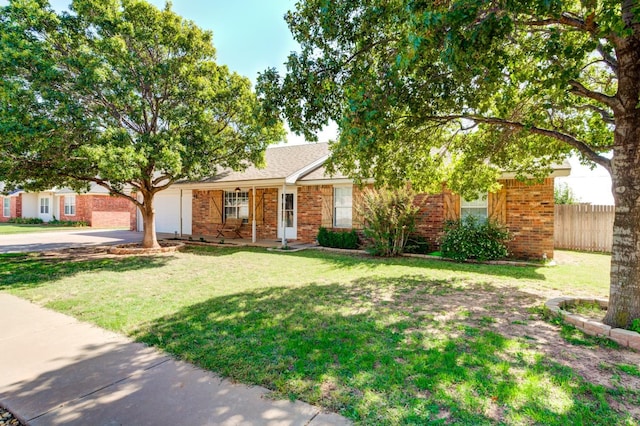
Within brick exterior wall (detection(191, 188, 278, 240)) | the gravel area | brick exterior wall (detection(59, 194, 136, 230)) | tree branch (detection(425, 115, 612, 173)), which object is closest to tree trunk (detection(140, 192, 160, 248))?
brick exterior wall (detection(191, 188, 278, 240))

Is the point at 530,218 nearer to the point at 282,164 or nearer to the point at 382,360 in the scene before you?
the point at 382,360

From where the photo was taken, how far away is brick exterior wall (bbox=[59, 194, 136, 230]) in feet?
81.7

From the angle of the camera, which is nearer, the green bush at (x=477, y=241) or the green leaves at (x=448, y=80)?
the green leaves at (x=448, y=80)

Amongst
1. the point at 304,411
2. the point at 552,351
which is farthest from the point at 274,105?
the point at 552,351

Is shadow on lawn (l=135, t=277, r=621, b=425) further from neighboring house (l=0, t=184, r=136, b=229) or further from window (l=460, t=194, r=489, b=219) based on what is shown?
neighboring house (l=0, t=184, r=136, b=229)

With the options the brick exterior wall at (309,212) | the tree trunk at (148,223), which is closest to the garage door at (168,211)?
the tree trunk at (148,223)

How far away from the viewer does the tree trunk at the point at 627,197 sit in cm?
429

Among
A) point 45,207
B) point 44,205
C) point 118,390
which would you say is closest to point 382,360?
point 118,390

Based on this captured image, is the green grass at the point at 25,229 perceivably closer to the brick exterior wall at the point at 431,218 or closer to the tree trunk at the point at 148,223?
the tree trunk at the point at 148,223

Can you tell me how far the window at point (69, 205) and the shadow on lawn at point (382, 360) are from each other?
28465 mm

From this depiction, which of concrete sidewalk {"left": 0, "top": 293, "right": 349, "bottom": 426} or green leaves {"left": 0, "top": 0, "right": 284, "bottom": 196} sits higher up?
green leaves {"left": 0, "top": 0, "right": 284, "bottom": 196}

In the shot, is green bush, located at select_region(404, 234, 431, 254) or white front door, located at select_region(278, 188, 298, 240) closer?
green bush, located at select_region(404, 234, 431, 254)

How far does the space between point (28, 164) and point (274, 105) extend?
27.8 ft

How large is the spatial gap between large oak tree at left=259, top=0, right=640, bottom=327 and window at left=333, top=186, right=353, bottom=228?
5711 millimetres
